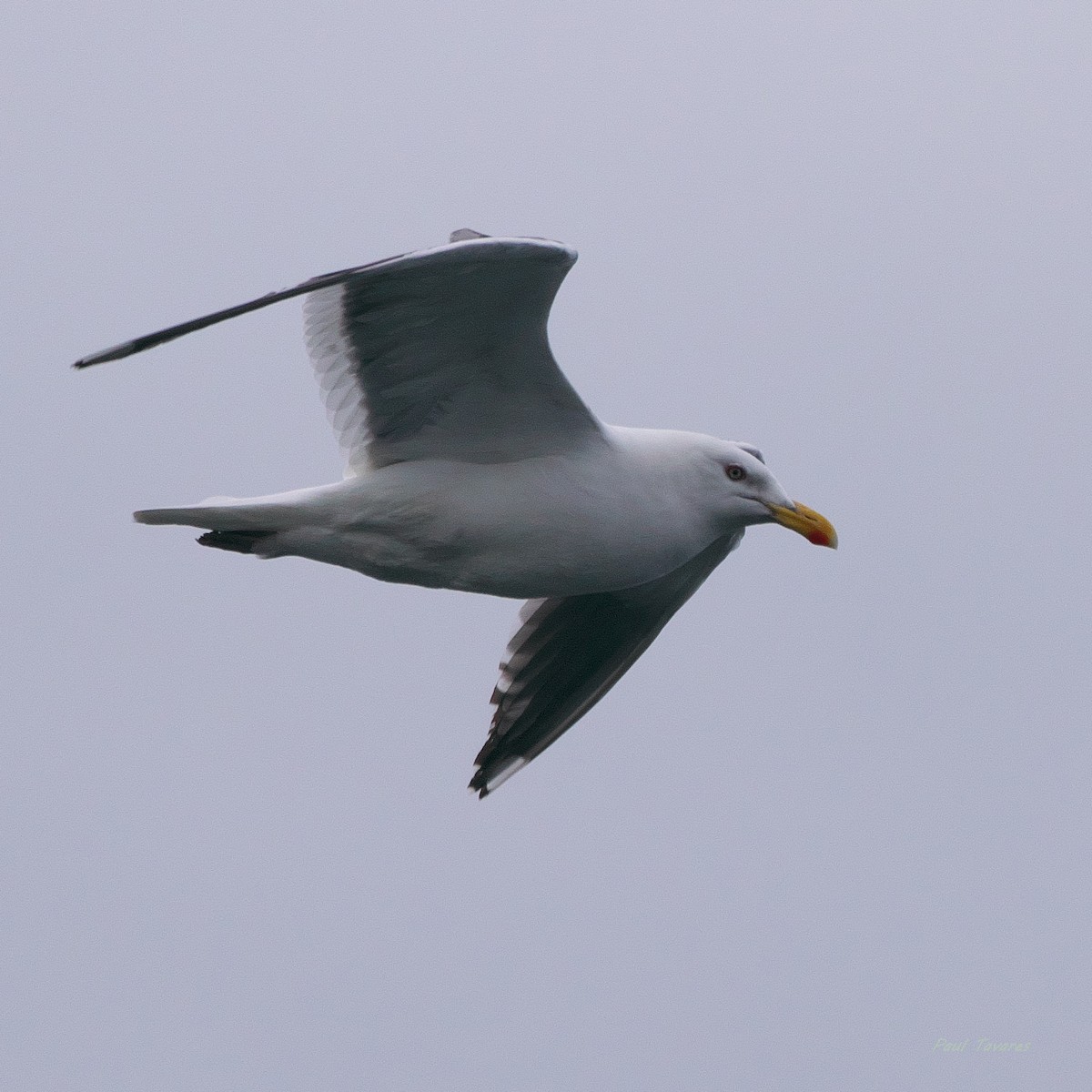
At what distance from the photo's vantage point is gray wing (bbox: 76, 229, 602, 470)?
8648 millimetres

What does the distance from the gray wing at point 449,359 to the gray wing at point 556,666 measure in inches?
83.8

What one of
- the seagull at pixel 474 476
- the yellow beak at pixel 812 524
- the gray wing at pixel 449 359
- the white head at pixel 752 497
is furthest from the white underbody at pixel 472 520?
the yellow beak at pixel 812 524

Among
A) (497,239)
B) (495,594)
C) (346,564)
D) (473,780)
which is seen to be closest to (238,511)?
(346,564)

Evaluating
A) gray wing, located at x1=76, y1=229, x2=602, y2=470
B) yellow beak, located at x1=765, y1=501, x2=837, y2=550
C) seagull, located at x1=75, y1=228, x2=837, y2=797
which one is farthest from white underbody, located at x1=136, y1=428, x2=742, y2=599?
yellow beak, located at x1=765, y1=501, x2=837, y2=550

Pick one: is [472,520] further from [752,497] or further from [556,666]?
[556,666]

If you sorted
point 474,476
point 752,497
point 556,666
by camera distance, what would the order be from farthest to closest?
point 556,666 < point 752,497 < point 474,476

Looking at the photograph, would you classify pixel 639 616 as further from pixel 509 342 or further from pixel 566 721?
pixel 509 342

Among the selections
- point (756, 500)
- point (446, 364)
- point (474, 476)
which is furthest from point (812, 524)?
point (446, 364)

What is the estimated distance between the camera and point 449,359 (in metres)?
9.24

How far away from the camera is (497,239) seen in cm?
818

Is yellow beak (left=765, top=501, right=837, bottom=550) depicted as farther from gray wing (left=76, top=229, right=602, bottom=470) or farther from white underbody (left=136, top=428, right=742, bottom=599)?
gray wing (left=76, top=229, right=602, bottom=470)

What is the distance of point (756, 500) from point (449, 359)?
1.73 m

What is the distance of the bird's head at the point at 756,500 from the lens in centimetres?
982

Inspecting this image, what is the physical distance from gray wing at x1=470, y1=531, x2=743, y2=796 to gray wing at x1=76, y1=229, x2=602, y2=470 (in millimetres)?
2128
